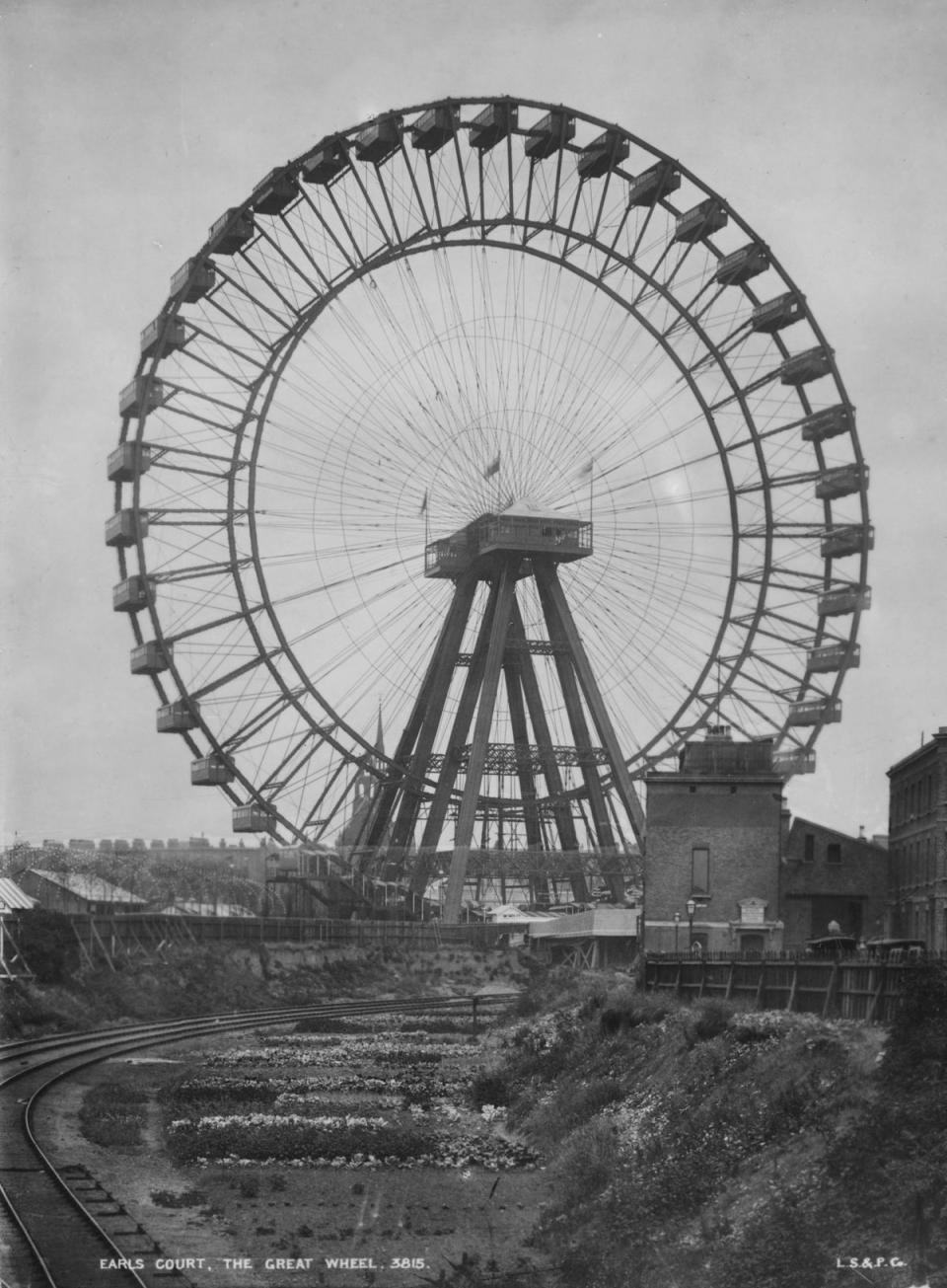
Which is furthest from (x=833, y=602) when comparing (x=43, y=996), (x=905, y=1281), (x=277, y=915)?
(x=905, y=1281)

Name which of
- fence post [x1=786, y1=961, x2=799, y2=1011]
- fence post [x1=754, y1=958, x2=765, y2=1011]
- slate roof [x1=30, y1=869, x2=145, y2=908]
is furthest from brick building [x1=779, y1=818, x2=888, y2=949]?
slate roof [x1=30, y1=869, x2=145, y2=908]

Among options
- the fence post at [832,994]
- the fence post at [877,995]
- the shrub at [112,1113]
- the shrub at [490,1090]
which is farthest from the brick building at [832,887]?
the fence post at [877,995]

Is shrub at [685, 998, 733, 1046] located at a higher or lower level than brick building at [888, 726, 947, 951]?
lower

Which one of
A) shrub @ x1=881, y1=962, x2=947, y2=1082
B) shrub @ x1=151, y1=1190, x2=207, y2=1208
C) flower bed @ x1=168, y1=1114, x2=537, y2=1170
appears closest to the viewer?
shrub @ x1=881, y1=962, x2=947, y2=1082

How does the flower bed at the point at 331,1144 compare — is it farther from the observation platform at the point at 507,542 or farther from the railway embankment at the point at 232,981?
the observation platform at the point at 507,542

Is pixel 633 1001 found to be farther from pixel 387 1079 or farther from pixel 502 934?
pixel 502 934

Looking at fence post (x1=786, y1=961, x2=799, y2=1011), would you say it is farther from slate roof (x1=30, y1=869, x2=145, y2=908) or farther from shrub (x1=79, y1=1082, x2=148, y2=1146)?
slate roof (x1=30, y1=869, x2=145, y2=908)
